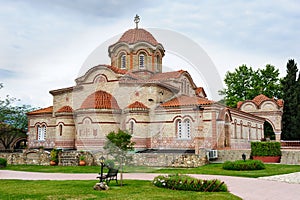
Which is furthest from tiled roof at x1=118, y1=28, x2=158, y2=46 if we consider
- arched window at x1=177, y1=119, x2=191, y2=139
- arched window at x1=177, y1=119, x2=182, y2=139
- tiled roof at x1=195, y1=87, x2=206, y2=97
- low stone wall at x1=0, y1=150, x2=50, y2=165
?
low stone wall at x1=0, y1=150, x2=50, y2=165

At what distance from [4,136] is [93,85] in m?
14.2

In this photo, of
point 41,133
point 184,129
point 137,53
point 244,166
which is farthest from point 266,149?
point 41,133

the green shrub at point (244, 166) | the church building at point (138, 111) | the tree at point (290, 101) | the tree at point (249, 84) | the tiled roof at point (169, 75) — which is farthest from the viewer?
the tree at point (249, 84)

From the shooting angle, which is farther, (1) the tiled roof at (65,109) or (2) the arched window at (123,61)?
(2) the arched window at (123,61)

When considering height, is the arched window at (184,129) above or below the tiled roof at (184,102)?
below

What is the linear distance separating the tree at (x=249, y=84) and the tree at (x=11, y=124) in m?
26.2

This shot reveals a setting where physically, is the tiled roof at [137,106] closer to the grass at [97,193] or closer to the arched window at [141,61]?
the arched window at [141,61]

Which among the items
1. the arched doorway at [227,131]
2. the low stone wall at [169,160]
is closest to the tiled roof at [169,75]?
the arched doorway at [227,131]

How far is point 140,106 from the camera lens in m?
23.7

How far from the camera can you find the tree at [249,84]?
1679 inches

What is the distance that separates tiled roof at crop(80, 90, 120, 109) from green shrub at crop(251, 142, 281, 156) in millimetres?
10517

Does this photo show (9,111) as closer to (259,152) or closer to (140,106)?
(140,106)

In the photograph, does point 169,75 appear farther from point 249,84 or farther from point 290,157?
point 249,84

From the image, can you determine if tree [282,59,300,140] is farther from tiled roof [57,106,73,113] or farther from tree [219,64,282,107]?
tiled roof [57,106,73,113]
